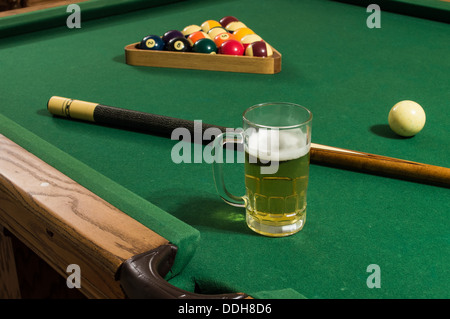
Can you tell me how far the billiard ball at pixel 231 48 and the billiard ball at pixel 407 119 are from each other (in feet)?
2.48

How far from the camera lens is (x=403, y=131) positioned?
1476 millimetres

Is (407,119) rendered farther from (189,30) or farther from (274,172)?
(189,30)

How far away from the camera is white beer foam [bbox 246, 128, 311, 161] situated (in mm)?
1026

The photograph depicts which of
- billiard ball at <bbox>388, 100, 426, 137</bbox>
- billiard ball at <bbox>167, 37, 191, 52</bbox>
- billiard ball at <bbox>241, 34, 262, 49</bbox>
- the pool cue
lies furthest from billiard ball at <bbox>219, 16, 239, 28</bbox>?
billiard ball at <bbox>388, 100, 426, 137</bbox>

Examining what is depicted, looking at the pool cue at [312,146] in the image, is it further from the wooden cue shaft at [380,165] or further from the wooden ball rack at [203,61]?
the wooden ball rack at [203,61]

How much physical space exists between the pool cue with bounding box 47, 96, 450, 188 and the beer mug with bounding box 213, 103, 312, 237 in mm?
246

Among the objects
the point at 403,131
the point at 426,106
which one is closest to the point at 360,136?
the point at 403,131

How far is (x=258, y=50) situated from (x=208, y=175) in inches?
32.3

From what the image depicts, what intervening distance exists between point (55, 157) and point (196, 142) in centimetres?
37

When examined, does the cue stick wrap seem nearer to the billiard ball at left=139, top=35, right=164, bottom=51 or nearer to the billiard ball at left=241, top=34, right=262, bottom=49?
the billiard ball at left=139, top=35, right=164, bottom=51

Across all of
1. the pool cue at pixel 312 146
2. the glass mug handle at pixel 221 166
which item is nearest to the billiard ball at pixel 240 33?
the pool cue at pixel 312 146

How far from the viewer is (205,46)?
206 centimetres

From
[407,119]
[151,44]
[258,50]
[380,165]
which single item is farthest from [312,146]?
[151,44]

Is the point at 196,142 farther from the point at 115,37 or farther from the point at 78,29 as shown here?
the point at 78,29
